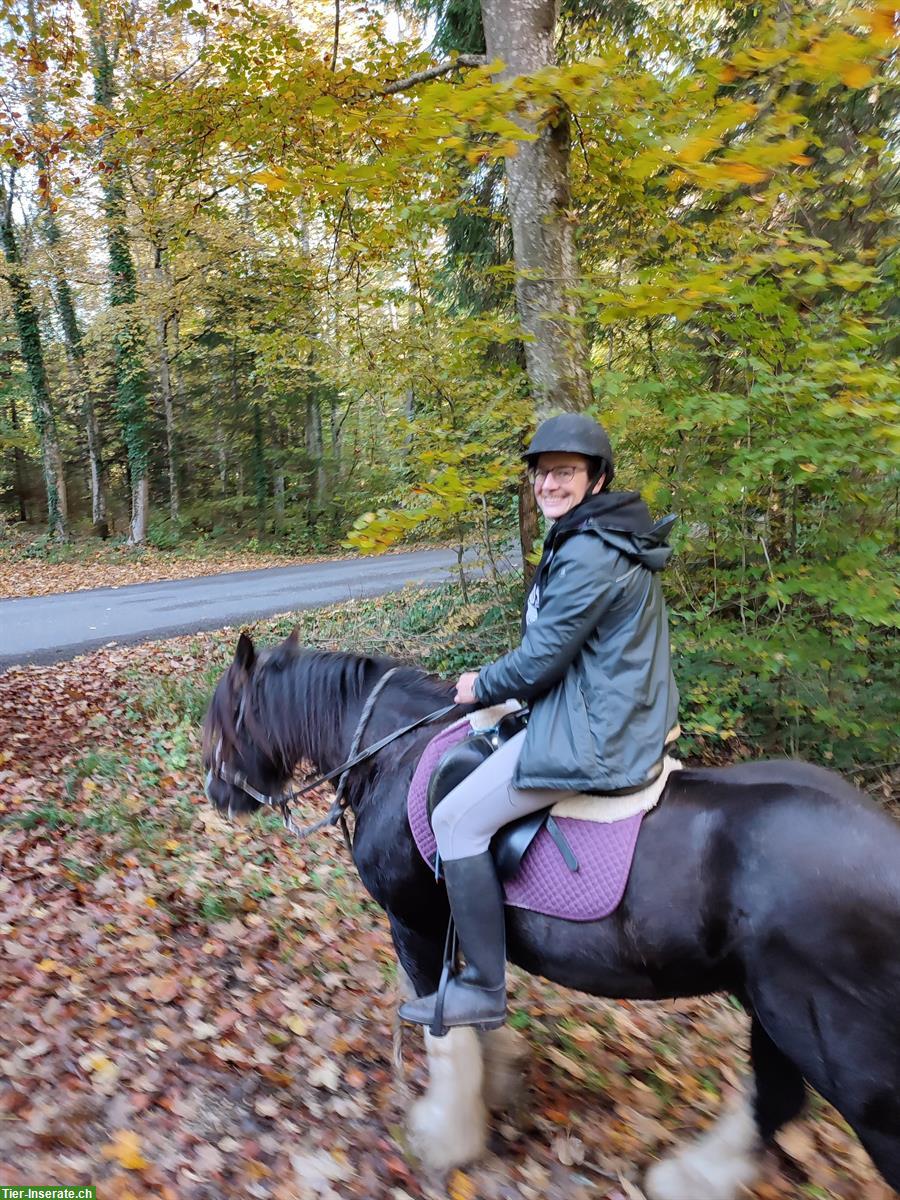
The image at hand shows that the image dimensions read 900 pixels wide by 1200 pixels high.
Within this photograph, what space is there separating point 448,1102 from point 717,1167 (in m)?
1.05

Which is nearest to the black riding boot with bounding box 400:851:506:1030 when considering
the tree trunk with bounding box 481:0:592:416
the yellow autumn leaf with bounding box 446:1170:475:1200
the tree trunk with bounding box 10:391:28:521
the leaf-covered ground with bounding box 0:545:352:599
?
the yellow autumn leaf with bounding box 446:1170:475:1200

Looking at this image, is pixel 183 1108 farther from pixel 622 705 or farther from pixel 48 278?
pixel 48 278

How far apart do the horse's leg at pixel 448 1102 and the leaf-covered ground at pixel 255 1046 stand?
84 millimetres

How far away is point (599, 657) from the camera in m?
2.50

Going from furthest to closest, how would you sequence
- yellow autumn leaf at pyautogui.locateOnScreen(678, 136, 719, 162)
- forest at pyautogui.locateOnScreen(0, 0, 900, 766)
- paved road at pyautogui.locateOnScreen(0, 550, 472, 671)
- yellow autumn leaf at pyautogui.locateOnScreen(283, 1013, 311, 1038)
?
paved road at pyautogui.locateOnScreen(0, 550, 472, 671)
forest at pyautogui.locateOnScreen(0, 0, 900, 766)
yellow autumn leaf at pyautogui.locateOnScreen(283, 1013, 311, 1038)
yellow autumn leaf at pyautogui.locateOnScreen(678, 136, 719, 162)

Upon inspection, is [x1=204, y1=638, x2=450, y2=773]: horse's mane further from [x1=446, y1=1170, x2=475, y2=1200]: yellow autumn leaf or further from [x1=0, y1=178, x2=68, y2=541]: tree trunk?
[x1=0, y1=178, x2=68, y2=541]: tree trunk

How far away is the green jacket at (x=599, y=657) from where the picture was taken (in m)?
2.43

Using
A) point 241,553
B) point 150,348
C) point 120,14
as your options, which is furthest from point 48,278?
point 120,14

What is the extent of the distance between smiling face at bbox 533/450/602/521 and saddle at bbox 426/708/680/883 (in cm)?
83

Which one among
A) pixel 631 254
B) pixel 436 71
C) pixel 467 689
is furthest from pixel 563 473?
pixel 436 71

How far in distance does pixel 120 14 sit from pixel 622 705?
10.2 m

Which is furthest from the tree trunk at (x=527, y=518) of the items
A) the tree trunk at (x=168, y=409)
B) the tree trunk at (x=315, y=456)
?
the tree trunk at (x=315, y=456)

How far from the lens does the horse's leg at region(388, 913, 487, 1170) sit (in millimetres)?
3006

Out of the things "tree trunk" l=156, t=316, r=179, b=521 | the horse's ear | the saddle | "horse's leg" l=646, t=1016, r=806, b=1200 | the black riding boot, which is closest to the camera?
the saddle
